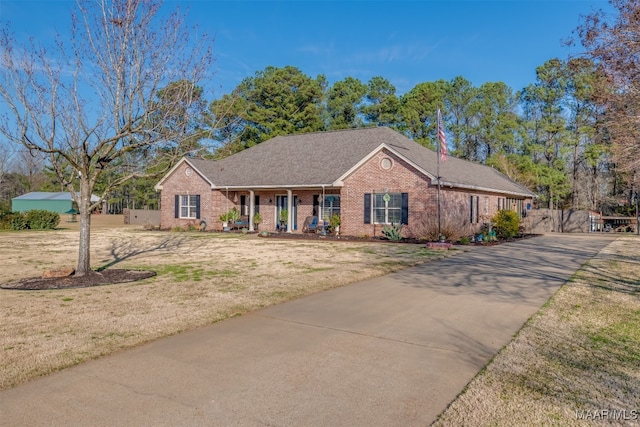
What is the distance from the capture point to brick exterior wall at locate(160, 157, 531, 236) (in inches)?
767

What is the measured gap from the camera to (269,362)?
176 inches

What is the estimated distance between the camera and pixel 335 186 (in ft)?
69.5

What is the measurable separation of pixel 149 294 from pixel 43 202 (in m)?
54.8

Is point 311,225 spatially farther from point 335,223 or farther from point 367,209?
point 367,209

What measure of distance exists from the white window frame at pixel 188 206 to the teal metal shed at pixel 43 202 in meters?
30.9

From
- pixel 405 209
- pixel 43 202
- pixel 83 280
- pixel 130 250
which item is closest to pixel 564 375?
pixel 83 280

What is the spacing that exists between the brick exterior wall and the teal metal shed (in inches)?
1313

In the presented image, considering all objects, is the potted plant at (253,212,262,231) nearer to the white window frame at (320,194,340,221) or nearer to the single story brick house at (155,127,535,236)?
the single story brick house at (155,127,535,236)

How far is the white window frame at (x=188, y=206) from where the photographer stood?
1045 inches

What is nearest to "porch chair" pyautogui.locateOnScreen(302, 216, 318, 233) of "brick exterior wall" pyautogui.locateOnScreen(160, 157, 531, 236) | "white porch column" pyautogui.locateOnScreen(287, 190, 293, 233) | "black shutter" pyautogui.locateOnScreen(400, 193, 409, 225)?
"brick exterior wall" pyautogui.locateOnScreen(160, 157, 531, 236)

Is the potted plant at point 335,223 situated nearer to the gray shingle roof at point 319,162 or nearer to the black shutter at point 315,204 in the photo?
the gray shingle roof at point 319,162

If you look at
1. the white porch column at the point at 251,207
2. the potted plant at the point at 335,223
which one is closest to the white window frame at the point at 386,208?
the potted plant at the point at 335,223

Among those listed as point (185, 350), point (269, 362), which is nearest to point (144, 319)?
point (185, 350)

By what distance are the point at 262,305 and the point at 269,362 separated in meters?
2.46
